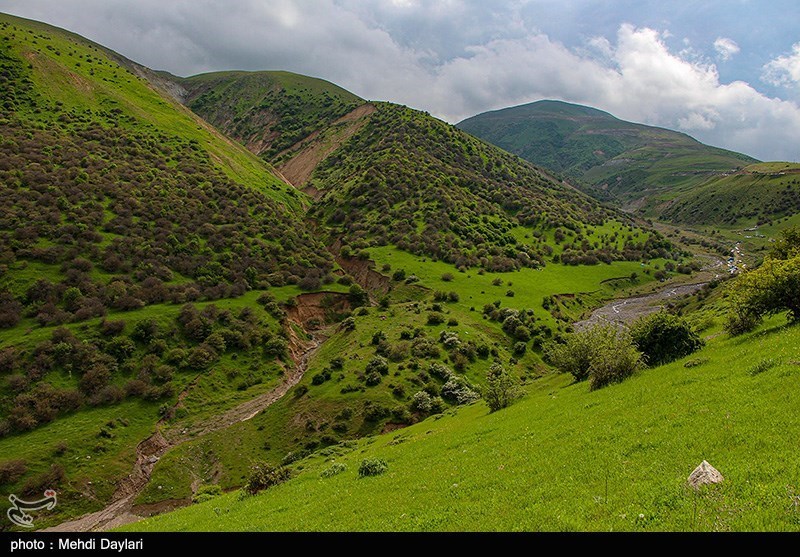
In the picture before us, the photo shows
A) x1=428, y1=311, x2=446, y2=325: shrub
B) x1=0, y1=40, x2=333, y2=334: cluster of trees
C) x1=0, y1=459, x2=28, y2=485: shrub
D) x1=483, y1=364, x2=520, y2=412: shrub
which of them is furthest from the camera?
x1=428, y1=311, x2=446, y2=325: shrub

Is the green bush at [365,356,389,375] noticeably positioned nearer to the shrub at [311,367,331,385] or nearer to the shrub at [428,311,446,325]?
the shrub at [311,367,331,385]

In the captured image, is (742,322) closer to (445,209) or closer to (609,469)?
(609,469)

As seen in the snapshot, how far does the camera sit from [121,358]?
63281mm

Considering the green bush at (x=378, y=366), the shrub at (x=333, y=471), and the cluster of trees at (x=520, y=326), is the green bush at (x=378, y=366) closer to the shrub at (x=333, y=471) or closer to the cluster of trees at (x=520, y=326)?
the cluster of trees at (x=520, y=326)

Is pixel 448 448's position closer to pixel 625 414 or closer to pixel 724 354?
pixel 625 414

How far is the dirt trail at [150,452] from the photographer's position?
4298cm

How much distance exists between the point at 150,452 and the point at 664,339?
194 ft

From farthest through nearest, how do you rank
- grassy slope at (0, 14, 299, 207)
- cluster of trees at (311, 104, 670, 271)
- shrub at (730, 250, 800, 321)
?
grassy slope at (0, 14, 299, 207), cluster of trees at (311, 104, 670, 271), shrub at (730, 250, 800, 321)

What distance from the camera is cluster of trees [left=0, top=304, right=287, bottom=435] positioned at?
5372 cm

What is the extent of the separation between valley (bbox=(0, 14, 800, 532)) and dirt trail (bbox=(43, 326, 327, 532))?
1.04ft

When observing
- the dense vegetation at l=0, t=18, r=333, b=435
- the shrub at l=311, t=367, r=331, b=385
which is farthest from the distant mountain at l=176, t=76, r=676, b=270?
the shrub at l=311, t=367, r=331, b=385

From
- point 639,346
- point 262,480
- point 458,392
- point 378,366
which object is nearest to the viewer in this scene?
point 262,480

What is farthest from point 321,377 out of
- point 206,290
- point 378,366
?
point 206,290
